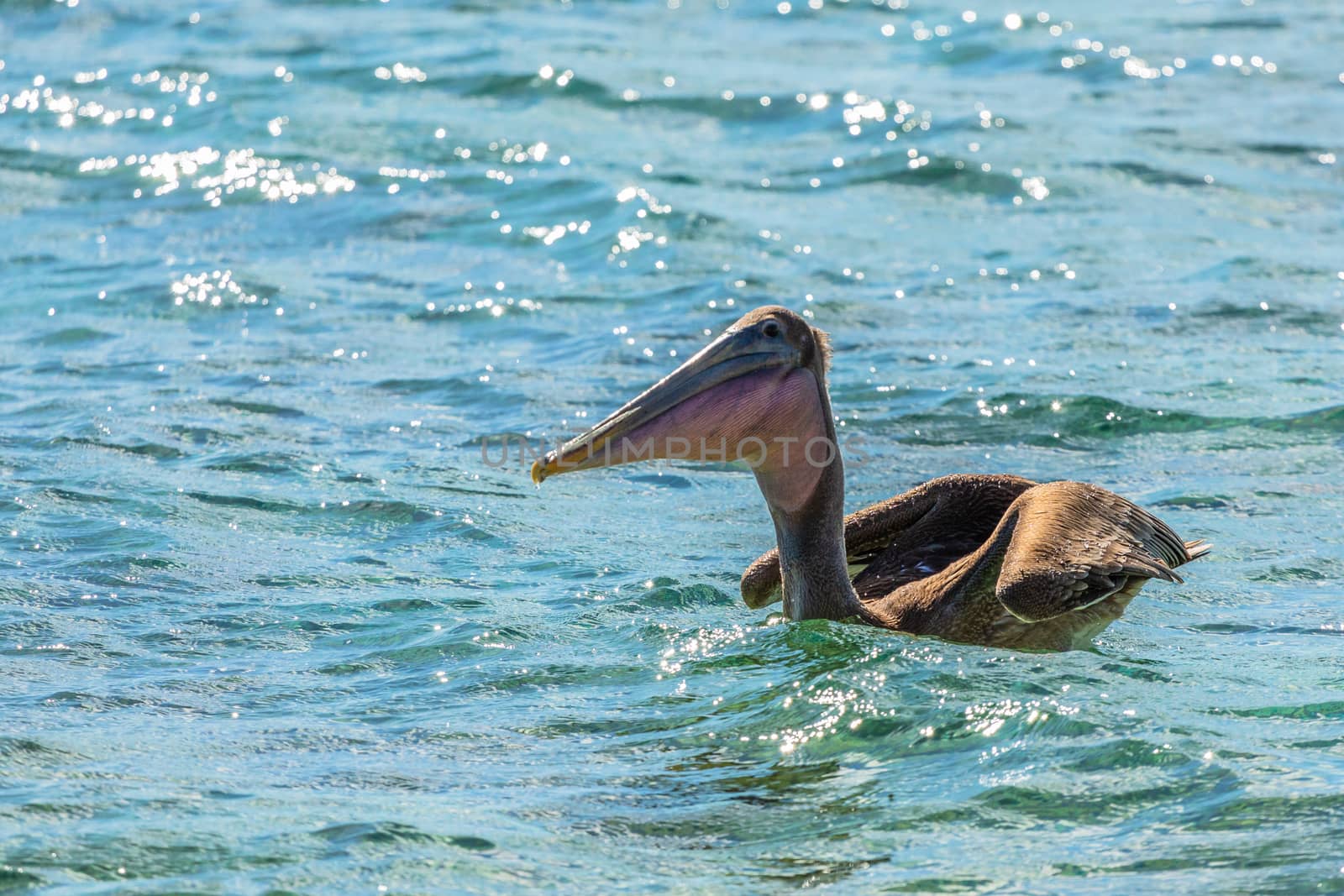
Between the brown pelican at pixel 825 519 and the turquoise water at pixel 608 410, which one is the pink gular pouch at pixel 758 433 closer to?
the brown pelican at pixel 825 519

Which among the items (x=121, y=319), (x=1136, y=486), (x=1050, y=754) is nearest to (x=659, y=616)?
(x=1050, y=754)

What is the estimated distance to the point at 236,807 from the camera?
15.0ft

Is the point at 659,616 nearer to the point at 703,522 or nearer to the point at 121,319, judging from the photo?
the point at 703,522

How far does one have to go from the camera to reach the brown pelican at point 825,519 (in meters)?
5.39

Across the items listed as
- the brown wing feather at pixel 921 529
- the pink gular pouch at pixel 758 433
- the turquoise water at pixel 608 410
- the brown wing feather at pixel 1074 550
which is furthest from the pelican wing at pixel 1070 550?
the pink gular pouch at pixel 758 433

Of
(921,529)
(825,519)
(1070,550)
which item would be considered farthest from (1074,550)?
(921,529)

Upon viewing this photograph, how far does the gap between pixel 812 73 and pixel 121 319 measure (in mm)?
7467

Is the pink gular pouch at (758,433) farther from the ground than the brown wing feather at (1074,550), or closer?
farther from the ground

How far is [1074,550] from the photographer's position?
5531mm

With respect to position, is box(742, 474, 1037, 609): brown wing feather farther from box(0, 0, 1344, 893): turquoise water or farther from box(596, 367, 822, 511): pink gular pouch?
box(596, 367, 822, 511): pink gular pouch

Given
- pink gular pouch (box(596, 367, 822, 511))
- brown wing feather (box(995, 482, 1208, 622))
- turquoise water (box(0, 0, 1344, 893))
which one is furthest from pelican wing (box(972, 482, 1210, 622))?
pink gular pouch (box(596, 367, 822, 511))

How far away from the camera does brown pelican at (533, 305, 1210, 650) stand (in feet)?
17.7

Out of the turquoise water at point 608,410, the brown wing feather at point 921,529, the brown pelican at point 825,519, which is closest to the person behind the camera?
the turquoise water at point 608,410

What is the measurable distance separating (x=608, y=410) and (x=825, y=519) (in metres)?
3.17
